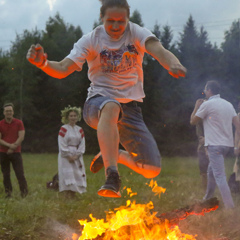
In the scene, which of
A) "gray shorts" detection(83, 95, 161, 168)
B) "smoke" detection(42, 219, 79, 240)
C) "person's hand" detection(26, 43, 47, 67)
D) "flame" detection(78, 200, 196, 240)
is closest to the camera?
"person's hand" detection(26, 43, 47, 67)

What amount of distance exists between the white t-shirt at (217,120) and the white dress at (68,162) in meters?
3.46

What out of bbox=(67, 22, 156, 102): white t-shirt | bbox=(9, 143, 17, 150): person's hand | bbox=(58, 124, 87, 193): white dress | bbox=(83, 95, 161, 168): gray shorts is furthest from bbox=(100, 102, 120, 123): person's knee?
bbox=(58, 124, 87, 193): white dress

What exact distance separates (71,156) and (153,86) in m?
24.0

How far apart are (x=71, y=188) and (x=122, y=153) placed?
205 inches

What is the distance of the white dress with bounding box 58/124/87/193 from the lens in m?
9.93

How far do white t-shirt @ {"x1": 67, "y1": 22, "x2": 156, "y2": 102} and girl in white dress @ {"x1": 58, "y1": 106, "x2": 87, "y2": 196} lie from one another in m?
5.51

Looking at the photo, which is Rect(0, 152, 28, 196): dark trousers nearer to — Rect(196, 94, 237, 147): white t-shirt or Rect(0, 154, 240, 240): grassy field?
Rect(0, 154, 240, 240): grassy field

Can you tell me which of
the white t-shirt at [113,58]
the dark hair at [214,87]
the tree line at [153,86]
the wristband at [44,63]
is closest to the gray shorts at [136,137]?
the white t-shirt at [113,58]

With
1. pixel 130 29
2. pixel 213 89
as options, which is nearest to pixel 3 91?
pixel 213 89

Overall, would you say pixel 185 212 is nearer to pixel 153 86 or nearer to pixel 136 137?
pixel 136 137

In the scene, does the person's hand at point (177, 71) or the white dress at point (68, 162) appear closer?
the person's hand at point (177, 71)

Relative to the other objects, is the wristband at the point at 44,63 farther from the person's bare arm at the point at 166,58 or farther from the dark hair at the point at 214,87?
the dark hair at the point at 214,87

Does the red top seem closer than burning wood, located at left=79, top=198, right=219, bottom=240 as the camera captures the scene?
No

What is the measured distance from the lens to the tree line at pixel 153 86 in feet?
101
